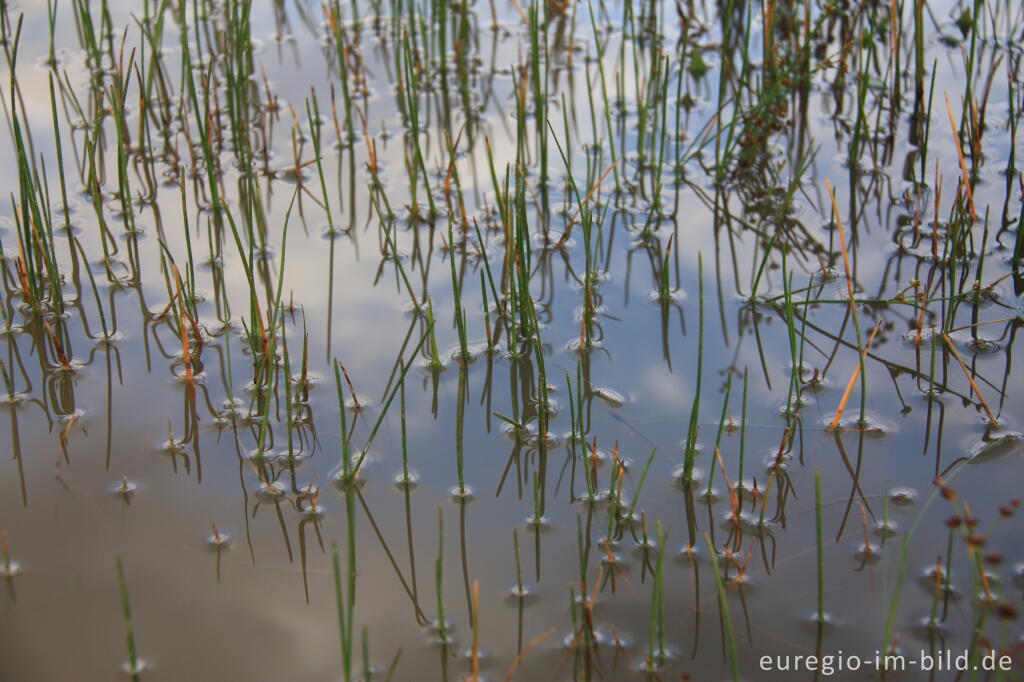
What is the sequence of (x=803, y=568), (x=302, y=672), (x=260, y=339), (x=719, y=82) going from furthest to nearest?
(x=719, y=82)
(x=260, y=339)
(x=803, y=568)
(x=302, y=672)

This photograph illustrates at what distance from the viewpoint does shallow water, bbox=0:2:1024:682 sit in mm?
1330

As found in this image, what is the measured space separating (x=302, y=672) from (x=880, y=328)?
119cm

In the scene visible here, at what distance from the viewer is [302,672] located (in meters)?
1.29

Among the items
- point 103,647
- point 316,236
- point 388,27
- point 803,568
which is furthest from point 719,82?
point 103,647

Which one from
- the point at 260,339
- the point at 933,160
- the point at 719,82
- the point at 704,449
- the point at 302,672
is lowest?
the point at 302,672

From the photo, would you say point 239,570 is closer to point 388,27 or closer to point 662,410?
point 662,410

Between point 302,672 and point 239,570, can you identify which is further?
point 239,570

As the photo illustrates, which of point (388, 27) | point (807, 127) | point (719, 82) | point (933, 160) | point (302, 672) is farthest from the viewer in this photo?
point (388, 27)

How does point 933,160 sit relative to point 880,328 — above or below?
above

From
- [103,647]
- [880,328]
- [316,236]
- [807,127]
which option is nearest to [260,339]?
[316,236]

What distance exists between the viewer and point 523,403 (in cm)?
172

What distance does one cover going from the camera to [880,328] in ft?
6.10

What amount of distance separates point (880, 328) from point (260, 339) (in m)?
1.13

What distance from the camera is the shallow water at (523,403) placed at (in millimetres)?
1330
